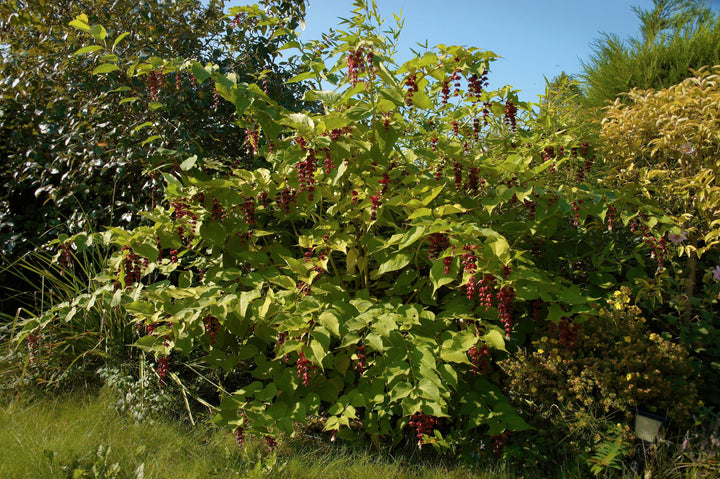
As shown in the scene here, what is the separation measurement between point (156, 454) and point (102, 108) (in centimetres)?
288

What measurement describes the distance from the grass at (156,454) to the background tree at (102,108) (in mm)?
1635

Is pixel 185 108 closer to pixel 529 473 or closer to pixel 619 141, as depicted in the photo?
pixel 619 141

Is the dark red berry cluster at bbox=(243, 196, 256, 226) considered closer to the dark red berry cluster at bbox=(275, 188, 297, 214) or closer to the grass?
the dark red berry cluster at bbox=(275, 188, 297, 214)

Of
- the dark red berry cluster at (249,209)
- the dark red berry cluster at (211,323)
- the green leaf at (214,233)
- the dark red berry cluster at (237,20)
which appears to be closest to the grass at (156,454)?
the dark red berry cluster at (211,323)

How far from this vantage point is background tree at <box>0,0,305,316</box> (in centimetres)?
372

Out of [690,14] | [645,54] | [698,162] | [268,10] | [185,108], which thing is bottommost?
[698,162]

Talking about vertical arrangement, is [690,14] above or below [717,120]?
above

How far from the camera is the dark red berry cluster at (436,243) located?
2141mm

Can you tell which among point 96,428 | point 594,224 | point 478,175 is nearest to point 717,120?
point 594,224

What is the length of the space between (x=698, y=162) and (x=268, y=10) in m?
3.40

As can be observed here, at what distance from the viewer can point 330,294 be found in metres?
2.40

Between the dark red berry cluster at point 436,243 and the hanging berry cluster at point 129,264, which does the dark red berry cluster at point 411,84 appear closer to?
the dark red berry cluster at point 436,243

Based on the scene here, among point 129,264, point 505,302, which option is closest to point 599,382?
point 505,302

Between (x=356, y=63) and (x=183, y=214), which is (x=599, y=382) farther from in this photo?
(x=183, y=214)
